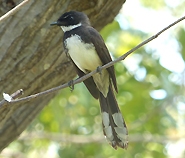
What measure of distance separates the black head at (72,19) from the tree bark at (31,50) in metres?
0.05

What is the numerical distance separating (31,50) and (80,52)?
2.04ft

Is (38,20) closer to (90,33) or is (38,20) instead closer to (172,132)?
(90,33)

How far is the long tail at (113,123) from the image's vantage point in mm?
3164

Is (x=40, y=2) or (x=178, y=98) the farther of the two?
(x=178, y=98)

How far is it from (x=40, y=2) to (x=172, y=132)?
458 cm

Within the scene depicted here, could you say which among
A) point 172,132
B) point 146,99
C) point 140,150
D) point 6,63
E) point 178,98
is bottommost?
point 172,132

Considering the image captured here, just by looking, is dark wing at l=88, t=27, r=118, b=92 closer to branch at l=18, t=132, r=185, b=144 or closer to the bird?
the bird

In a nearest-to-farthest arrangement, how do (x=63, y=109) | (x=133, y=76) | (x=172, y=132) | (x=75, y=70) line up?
(x=75, y=70), (x=133, y=76), (x=63, y=109), (x=172, y=132)

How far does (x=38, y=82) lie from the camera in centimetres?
308

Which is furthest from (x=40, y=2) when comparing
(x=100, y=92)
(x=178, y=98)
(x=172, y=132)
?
(x=172, y=132)

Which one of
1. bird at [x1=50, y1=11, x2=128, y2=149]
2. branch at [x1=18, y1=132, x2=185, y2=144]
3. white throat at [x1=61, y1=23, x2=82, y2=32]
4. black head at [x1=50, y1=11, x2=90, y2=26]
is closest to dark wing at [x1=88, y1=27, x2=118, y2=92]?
bird at [x1=50, y1=11, x2=128, y2=149]

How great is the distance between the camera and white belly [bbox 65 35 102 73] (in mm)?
3227

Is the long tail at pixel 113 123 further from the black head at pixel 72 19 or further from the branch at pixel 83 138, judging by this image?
the branch at pixel 83 138

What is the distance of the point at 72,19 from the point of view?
10.9 ft
